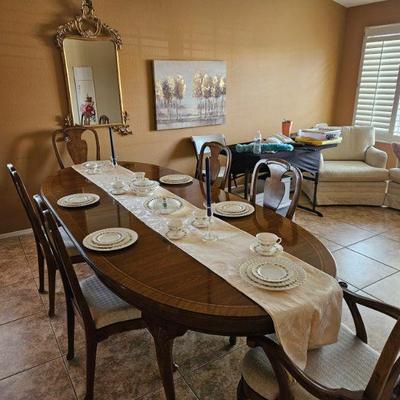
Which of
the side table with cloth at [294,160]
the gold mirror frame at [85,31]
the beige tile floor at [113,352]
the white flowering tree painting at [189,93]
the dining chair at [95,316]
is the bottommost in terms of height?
the beige tile floor at [113,352]

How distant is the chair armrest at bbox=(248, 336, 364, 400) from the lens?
3.10 feet

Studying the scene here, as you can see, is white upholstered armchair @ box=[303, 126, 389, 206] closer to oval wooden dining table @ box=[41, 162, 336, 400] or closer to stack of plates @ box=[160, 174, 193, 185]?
stack of plates @ box=[160, 174, 193, 185]

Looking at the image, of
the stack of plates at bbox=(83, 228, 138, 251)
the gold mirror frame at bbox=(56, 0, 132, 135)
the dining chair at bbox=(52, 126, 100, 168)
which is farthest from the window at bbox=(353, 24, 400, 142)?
the stack of plates at bbox=(83, 228, 138, 251)

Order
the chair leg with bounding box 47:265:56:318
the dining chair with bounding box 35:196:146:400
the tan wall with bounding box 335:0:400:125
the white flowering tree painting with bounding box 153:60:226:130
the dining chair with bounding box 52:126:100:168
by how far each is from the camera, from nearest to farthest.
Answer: the dining chair with bounding box 35:196:146:400 → the chair leg with bounding box 47:265:56:318 → the dining chair with bounding box 52:126:100:168 → the white flowering tree painting with bounding box 153:60:226:130 → the tan wall with bounding box 335:0:400:125

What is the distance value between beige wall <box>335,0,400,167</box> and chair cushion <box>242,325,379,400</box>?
4.27m

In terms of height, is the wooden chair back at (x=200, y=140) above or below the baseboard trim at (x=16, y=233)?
above

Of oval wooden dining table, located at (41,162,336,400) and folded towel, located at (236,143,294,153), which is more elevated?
folded towel, located at (236,143,294,153)

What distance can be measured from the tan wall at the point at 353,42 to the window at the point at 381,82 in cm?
9

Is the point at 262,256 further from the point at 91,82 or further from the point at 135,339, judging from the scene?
the point at 91,82

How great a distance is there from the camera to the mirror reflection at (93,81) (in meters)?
3.21

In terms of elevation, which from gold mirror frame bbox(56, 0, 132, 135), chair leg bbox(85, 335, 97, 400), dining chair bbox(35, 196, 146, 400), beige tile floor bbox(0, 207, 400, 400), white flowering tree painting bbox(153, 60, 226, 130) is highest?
gold mirror frame bbox(56, 0, 132, 135)

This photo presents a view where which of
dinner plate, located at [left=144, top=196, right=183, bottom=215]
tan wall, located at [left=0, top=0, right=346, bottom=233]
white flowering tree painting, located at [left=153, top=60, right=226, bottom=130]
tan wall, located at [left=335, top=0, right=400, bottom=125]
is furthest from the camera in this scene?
tan wall, located at [left=335, top=0, right=400, bottom=125]

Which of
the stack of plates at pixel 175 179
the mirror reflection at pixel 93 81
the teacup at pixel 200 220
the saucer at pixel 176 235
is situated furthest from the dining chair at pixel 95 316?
the mirror reflection at pixel 93 81

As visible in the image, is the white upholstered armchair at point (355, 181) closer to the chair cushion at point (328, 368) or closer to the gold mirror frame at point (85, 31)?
the gold mirror frame at point (85, 31)
